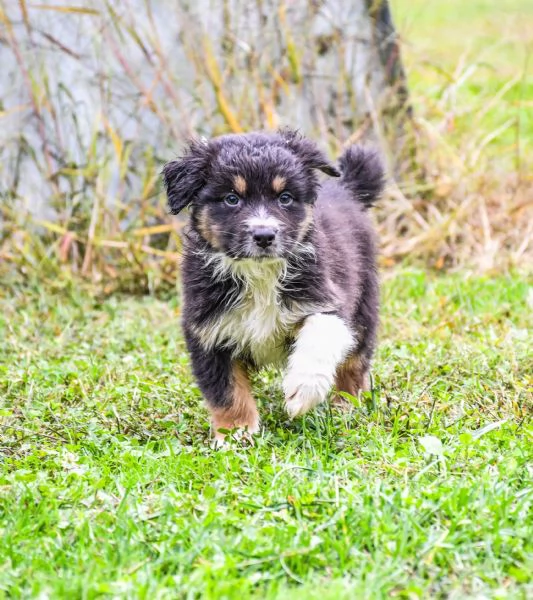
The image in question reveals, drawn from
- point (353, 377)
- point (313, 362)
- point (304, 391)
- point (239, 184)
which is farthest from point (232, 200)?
point (353, 377)

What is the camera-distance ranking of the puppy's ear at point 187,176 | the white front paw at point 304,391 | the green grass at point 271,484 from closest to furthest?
the green grass at point 271,484 < the white front paw at point 304,391 < the puppy's ear at point 187,176

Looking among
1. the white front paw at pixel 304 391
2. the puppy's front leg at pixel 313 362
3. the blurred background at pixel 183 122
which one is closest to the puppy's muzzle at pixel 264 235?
the puppy's front leg at pixel 313 362

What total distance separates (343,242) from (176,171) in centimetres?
Result: 91

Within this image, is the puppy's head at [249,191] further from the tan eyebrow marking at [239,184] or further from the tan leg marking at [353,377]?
the tan leg marking at [353,377]

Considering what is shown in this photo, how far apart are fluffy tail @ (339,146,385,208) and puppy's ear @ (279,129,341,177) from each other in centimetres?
83

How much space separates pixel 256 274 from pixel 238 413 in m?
0.62

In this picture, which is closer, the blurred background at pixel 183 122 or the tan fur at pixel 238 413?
the tan fur at pixel 238 413

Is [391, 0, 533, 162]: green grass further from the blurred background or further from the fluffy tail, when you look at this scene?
the fluffy tail

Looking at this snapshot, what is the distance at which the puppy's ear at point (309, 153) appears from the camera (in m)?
4.54

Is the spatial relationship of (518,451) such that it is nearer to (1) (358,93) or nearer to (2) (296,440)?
(2) (296,440)

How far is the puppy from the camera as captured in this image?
4.22 m

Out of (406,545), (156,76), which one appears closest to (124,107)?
(156,76)

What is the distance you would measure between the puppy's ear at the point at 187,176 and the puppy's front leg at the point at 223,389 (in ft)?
2.02

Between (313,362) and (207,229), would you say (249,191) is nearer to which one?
(207,229)
